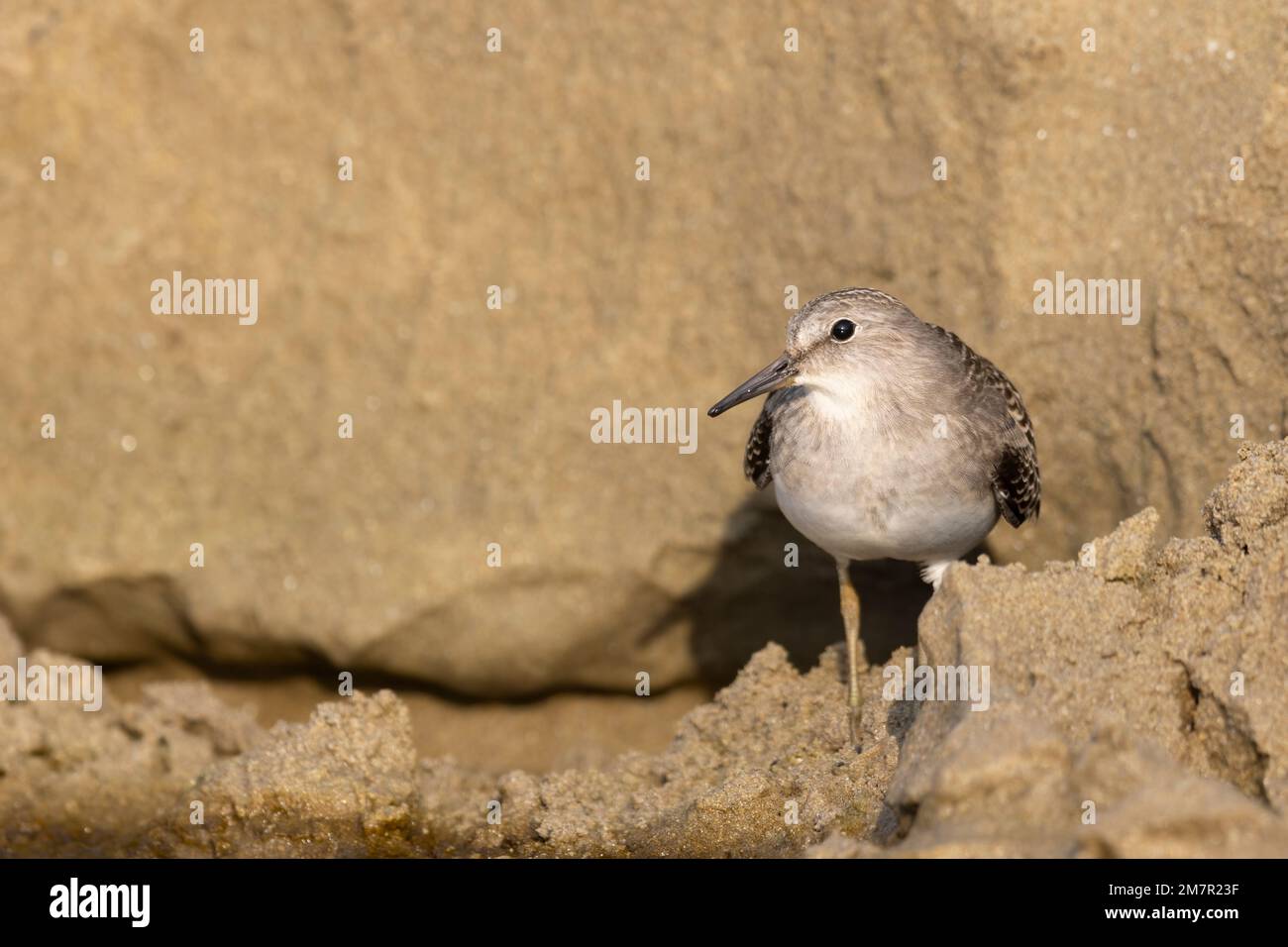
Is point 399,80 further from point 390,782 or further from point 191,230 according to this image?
point 390,782

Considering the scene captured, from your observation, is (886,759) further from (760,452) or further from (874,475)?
(760,452)

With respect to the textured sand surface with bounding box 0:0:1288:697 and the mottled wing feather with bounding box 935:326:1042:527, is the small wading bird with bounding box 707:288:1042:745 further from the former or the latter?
the textured sand surface with bounding box 0:0:1288:697

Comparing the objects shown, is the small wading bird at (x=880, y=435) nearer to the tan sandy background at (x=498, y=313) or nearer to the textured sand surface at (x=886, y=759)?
the textured sand surface at (x=886, y=759)

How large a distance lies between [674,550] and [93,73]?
3.70m

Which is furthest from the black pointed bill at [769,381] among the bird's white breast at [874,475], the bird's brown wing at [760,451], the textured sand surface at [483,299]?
the textured sand surface at [483,299]

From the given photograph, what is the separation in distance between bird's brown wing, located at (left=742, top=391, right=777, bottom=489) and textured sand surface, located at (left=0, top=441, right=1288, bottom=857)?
856 mm

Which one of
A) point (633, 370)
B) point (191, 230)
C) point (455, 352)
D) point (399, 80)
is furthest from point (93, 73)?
point (633, 370)

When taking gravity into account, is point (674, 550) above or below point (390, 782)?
above

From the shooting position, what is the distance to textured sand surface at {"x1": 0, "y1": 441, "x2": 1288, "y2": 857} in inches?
155

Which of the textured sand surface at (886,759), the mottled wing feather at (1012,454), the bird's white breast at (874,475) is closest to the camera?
the textured sand surface at (886,759)

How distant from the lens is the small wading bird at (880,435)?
19.1ft

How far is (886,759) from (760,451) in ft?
5.31

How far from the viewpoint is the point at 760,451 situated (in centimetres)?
658

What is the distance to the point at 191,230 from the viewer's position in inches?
307
